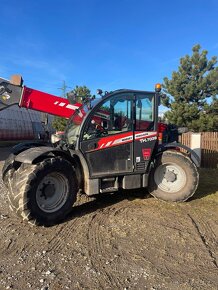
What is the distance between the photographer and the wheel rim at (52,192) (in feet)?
17.4

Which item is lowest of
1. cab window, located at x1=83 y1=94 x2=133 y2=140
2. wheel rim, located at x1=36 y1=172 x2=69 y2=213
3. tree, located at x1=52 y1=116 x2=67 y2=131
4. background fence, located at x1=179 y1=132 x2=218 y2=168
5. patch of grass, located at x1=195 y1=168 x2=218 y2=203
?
patch of grass, located at x1=195 y1=168 x2=218 y2=203

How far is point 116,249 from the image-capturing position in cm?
430

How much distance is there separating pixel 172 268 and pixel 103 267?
875 millimetres

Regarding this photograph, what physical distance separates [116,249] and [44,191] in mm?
1777

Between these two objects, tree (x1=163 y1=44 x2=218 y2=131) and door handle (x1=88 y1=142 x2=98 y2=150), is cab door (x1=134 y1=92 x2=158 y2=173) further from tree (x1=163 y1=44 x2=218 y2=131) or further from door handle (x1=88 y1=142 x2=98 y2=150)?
tree (x1=163 y1=44 x2=218 y2=131)

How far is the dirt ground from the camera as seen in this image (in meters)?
3.48

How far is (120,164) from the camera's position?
6180 mm

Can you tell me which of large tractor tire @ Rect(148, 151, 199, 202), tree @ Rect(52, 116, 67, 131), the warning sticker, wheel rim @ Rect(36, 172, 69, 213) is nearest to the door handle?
wheel rim @ Rect(36, 172, 69, 213)

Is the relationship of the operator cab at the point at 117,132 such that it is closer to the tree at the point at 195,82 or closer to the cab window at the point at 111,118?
the cab window at the point at 111,118

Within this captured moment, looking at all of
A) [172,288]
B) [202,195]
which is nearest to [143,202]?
[202,195]

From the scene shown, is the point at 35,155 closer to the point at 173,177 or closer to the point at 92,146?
the point at 92,146

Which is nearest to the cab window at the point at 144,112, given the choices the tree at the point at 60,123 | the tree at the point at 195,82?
the tree at the point at 195,82

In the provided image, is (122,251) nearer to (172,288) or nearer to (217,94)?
(172,288)

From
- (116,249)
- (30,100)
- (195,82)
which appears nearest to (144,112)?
(30,100)
